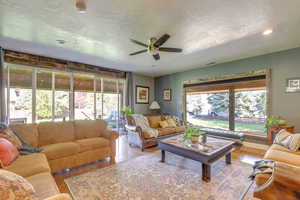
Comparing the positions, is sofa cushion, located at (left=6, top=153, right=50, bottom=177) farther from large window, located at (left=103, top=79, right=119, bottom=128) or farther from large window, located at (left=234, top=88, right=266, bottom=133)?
large window, located at (left=234, top=88, right=266, bottom=133)

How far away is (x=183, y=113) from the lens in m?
5.77

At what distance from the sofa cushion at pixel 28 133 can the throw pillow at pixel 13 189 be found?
6.78 ft

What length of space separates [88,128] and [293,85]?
5170 millimetres

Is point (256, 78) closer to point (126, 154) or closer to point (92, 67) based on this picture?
point (126, 154)

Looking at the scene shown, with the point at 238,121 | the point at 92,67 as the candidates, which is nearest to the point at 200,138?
the point at 238,121

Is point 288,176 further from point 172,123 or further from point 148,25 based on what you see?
point 172,123

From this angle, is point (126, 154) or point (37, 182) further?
point (126, 154)

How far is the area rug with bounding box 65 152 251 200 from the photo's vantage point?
1.94 metres

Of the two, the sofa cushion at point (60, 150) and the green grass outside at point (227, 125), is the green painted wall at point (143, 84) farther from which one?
the sofa cushion at point (60, 150)

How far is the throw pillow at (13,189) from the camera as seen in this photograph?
0.77 metres

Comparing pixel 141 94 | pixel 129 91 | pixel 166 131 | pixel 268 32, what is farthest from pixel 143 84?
pixel 268 32

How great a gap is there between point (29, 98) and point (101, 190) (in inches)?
142

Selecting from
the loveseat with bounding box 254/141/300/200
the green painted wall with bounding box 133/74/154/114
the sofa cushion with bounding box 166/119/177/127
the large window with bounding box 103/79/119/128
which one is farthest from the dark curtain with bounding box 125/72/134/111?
the loveseat with bounding box 254/141/300/200

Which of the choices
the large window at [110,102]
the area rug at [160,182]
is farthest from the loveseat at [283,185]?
the large window at [110,102]
